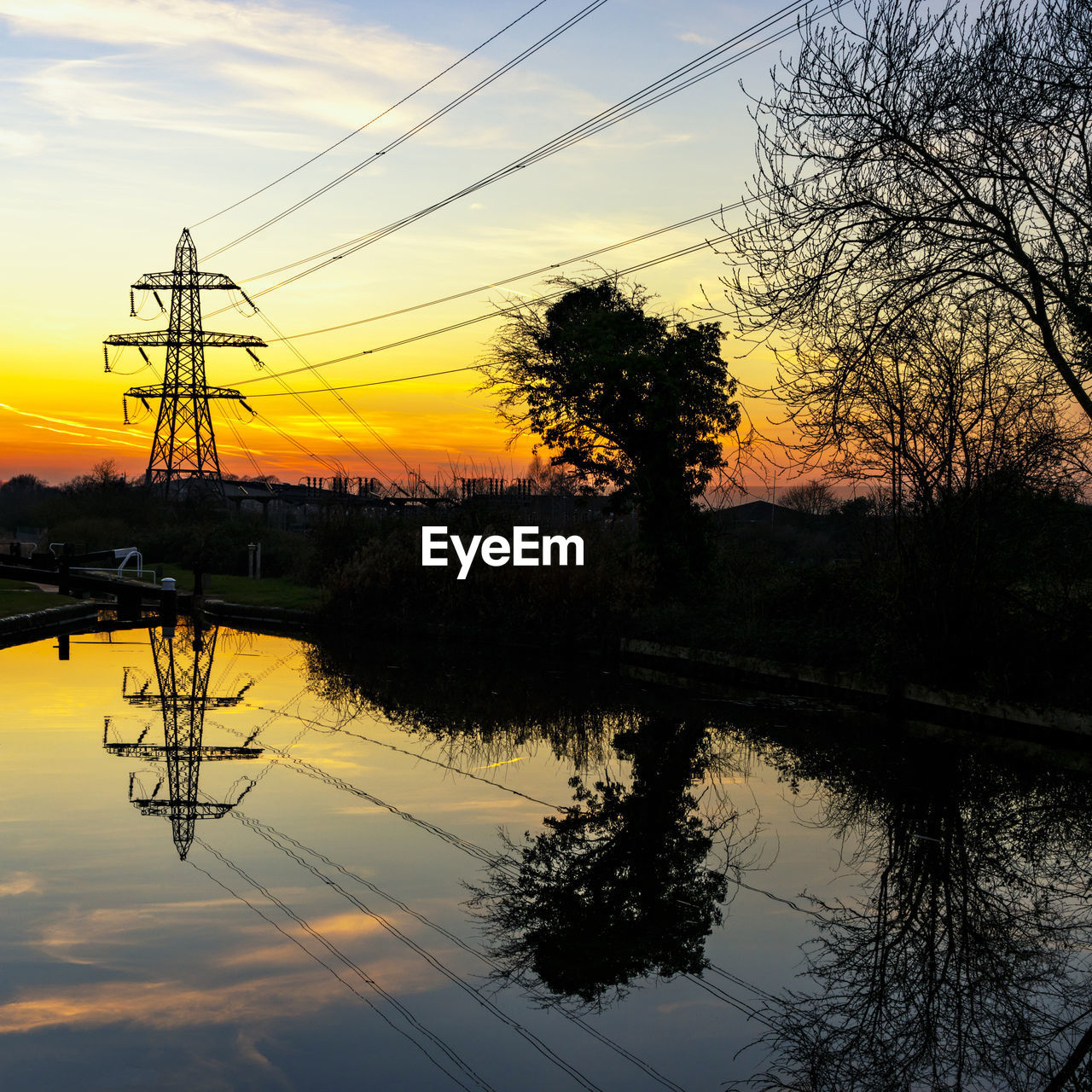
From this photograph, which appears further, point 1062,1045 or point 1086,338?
point 1086,338

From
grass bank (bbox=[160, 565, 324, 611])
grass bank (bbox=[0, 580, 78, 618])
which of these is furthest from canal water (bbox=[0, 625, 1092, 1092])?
grass bank (bbox=[160, 565, 324, 611])

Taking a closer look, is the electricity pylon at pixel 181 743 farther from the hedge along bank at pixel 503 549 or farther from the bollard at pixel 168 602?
the bollard at pixel 168 602

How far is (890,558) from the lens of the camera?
59.2 ft

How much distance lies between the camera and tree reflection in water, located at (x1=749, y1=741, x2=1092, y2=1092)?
493cm

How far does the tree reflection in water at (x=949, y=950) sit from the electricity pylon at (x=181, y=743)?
462cm

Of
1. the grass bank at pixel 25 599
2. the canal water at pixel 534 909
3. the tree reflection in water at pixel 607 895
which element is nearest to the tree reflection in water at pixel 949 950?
the canal water at pixel 534 909

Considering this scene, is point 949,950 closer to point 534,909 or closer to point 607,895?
point 607,895

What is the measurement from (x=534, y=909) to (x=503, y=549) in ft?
66.0

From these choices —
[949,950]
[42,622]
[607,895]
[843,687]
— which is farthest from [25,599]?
[949,950]

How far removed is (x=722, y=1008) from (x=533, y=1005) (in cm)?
91

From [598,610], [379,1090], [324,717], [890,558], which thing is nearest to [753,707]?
[890,558]

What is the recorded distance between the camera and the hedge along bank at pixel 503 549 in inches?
993

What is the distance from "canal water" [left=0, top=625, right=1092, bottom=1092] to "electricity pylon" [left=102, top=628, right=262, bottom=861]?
0.25 ft

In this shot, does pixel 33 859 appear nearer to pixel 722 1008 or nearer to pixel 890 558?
pixel 722 1008
